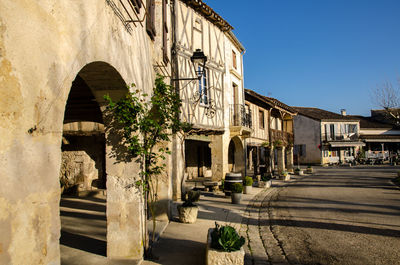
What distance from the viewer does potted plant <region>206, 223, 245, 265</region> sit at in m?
A: 3.61

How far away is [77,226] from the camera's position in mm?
6355

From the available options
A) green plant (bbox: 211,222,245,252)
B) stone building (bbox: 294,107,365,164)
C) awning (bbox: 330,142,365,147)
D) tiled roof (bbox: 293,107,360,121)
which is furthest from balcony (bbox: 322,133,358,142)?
green plant (bbox: 211,222,245,252)

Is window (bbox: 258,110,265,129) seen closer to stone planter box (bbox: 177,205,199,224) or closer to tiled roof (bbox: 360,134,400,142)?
stone planter box (bbox: 177,205,199,224)

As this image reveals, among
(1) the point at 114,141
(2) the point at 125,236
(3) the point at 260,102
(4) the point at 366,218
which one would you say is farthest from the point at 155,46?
(3) the point at 260,102

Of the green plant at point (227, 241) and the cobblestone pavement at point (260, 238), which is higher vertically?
the green plant at point (227, 241)

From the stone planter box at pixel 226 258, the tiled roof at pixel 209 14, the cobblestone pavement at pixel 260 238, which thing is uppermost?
the tiled roof at pixel 209 14

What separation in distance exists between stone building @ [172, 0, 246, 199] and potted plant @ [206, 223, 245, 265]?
17.1 ft

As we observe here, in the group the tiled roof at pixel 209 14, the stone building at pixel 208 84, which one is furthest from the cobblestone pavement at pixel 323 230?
the tiled roof at pixel 209 14

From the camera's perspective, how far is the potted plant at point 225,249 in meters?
3.61

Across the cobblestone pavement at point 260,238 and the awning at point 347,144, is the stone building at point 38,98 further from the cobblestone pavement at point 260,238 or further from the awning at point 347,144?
the awning at point 347,144

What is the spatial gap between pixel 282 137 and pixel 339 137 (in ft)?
59.8

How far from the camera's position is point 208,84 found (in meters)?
11.7

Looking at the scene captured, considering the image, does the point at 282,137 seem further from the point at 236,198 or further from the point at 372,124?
the point at 372,124

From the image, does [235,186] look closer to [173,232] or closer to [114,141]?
[173,232]
